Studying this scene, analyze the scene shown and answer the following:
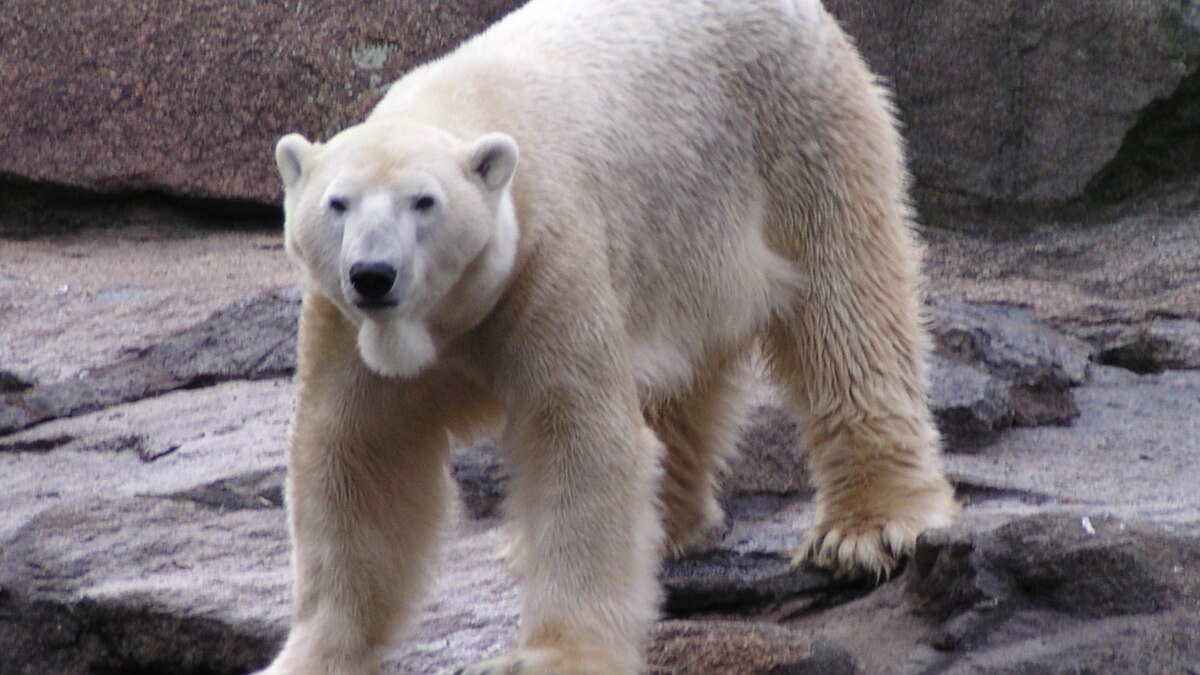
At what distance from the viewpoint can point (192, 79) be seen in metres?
7.23

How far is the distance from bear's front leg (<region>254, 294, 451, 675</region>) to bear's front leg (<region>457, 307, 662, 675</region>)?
0.30 m

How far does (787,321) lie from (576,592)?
1315 mm

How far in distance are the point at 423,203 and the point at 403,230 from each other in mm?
88

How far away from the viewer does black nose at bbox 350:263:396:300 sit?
9.80ft

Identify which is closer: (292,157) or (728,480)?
(292,157)

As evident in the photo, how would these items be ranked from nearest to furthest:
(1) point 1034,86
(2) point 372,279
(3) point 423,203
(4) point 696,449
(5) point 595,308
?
(2) point 372,279 < (3) point 423,203 < (5) point 595,308 < (4) point 696,449 < (1) point 1034,86

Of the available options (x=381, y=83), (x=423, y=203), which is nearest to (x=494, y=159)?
(x=423, y=203)

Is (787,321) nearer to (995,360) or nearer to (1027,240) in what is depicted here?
(995,360)

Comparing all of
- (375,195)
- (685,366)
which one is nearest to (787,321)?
(685,366)

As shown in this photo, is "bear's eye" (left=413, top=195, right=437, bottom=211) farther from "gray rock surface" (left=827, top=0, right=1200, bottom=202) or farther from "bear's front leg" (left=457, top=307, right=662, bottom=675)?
"gray rock surface" (left=827, top=0, right=1200, bottom=202)

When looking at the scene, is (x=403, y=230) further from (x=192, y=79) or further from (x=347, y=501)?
(x=192, y=79)

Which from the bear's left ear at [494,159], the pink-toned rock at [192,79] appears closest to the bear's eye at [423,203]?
the bear's left ear at [494,159]

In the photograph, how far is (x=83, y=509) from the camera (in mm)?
4316

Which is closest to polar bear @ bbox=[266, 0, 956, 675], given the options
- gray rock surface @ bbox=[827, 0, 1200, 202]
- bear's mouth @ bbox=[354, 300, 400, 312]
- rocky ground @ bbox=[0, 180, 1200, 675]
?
bear's mouth @ bbox=[354, 300, 400, 312]
